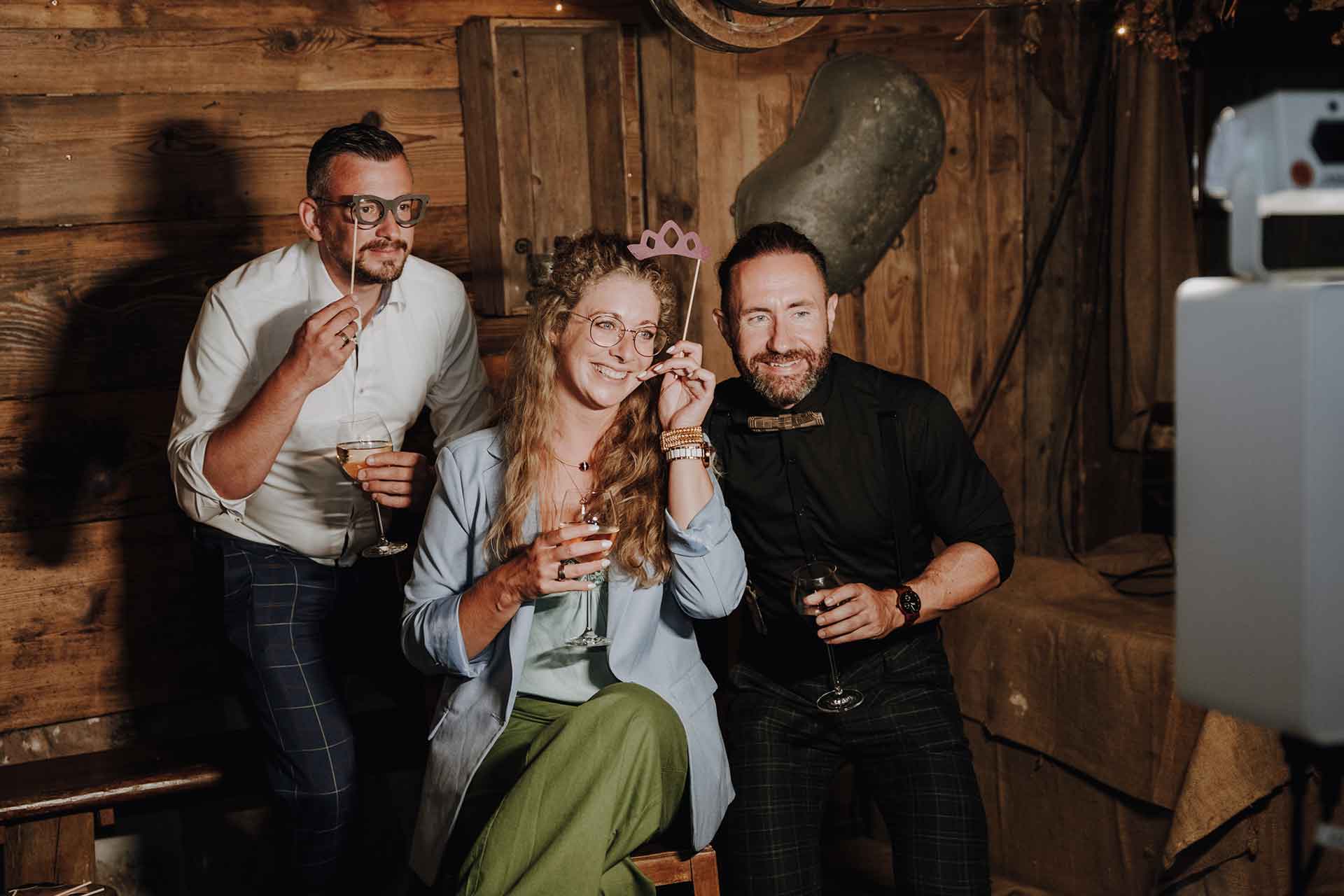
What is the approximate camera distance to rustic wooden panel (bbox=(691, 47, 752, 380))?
11.0 feet

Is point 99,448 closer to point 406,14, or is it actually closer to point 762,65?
point 406,14

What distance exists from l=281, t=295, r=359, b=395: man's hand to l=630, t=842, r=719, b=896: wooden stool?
1031 mm

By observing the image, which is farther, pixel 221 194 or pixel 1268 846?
pixel 221 194

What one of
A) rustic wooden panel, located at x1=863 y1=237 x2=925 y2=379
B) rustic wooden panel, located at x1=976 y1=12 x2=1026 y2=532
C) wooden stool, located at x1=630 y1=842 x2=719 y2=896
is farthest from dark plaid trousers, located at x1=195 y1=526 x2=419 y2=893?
rustic wooden panel, located at x1=976 y1=12 x2=1026 y2=532

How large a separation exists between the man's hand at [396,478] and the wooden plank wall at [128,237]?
956 millimetres

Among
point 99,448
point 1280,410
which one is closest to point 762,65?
point 99,448

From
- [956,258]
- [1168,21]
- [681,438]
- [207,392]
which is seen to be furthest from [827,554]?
[1168,21]

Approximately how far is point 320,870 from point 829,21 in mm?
2489

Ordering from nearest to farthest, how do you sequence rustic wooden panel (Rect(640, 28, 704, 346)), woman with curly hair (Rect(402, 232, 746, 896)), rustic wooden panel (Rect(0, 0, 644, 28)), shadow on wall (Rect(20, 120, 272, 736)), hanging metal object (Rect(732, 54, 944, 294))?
1. woman with curly hair (Rect(402, 232, 746, 896))
2. rustic wooden panel (Rect(0, 0, 644, 28))
3. shadow on wall (Rect(20, 120, 272, 736))
4. rustic wooden panel (Rect(640, 28, 704, 346))
5. hanging metal object (Rect(732, 54, 944, 294))

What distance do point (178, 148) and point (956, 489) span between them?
198cm

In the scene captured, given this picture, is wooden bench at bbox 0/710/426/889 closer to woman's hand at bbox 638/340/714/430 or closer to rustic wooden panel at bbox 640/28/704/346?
woman's hand at bbox 638/340/714/430

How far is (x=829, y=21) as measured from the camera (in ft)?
11.3

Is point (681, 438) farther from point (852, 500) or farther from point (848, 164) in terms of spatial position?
point (848, 164)

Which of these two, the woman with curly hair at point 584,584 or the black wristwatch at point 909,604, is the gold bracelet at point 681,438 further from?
the black wristwatch at point 909,604
